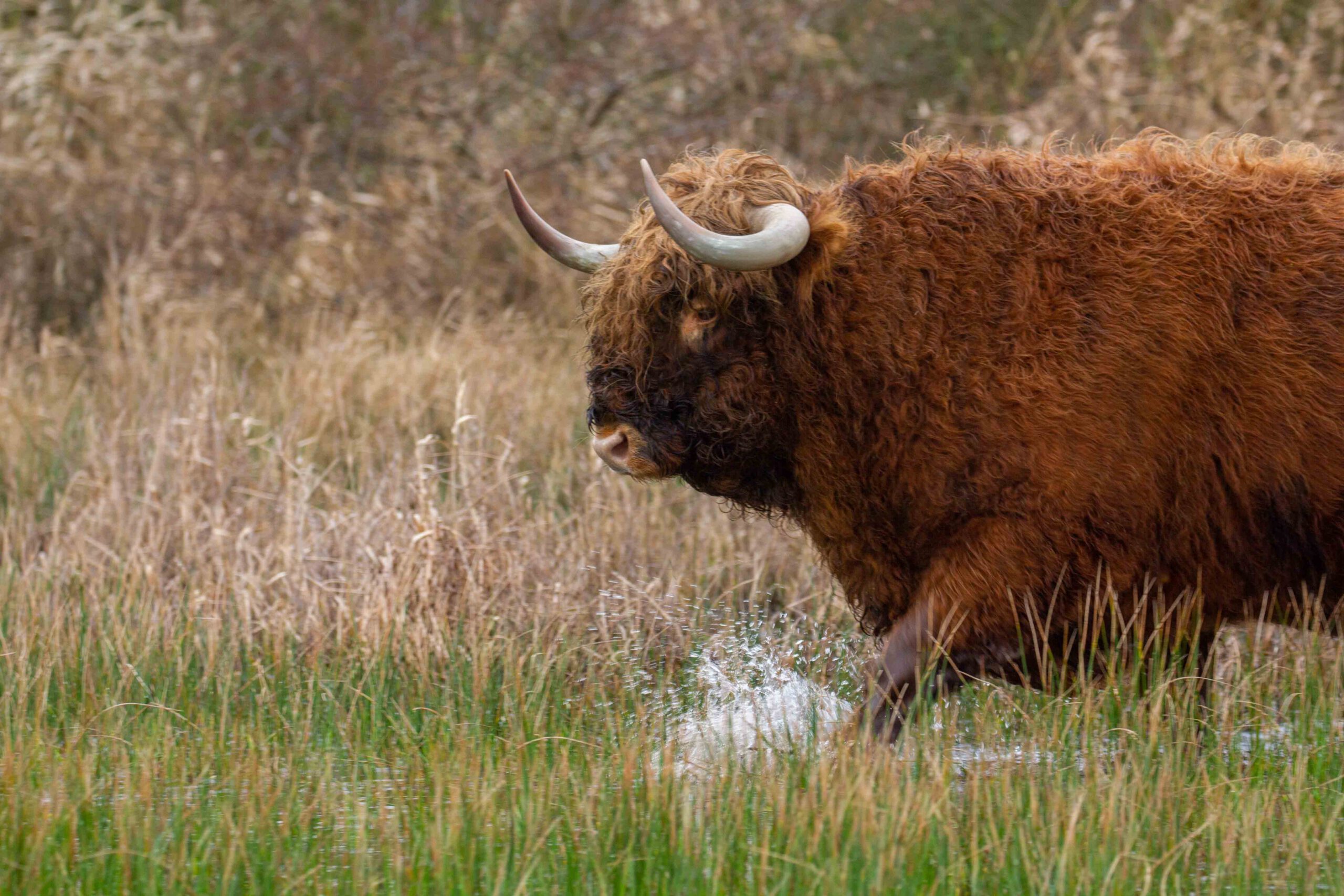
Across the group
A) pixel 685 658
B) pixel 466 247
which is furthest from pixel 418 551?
pixel 466 247

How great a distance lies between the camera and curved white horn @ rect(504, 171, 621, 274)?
4441mm

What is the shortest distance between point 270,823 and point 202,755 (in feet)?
1.87

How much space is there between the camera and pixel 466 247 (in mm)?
10234

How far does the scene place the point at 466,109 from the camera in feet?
35.7

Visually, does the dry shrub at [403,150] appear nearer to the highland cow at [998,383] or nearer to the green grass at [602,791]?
the green grass at [602,791]

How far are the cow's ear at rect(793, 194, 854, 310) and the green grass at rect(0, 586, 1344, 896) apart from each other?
1.10 metres

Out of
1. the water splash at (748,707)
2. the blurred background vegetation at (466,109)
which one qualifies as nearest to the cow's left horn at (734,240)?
the water splash at (748,707)

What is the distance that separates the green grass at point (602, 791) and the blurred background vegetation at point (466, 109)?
5320mm

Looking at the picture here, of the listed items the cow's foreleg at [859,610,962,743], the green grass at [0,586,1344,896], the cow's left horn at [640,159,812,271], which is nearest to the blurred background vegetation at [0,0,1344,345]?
the green grass at [0,586,1344,896]

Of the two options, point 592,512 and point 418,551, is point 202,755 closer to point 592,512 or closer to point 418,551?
point 418,551

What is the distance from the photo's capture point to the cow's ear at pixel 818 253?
411cm

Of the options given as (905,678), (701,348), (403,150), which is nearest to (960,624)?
(905,678)

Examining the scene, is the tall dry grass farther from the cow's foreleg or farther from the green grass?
the cow's foreleg

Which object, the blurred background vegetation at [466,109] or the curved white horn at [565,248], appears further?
the blurred background vegetation at [466,109]
